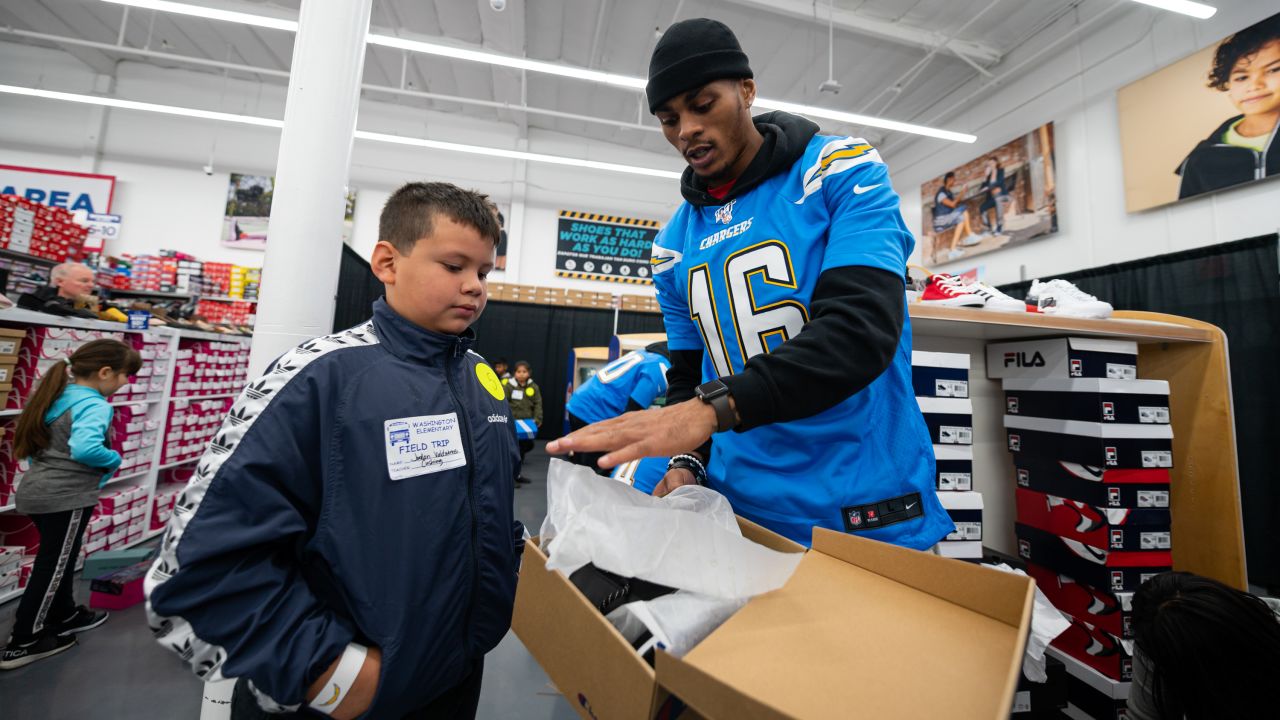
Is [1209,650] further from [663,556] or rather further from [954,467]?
[663,556]

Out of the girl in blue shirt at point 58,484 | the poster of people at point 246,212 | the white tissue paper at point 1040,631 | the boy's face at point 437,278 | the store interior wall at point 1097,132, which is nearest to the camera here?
the white tissue paper at point 1040,631

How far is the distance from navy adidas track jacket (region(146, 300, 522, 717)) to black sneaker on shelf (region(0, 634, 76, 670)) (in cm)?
253

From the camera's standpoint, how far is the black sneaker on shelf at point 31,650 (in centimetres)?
202

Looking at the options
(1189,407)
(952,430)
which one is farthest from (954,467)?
(1189,407)

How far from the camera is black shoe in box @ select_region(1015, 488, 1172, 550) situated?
180 cm

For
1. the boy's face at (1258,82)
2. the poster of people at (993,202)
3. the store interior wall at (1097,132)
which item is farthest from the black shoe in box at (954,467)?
the poster of people at (993,202)

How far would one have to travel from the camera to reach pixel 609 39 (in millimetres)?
6309

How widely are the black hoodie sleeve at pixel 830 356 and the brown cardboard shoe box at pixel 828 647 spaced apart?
18 cm

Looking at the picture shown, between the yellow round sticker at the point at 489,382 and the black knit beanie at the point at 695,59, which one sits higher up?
the black knit beanie at the point at 695,59

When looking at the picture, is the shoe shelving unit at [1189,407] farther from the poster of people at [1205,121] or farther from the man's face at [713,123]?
the poster of people at [1205,121]

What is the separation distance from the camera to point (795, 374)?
2.11 feet

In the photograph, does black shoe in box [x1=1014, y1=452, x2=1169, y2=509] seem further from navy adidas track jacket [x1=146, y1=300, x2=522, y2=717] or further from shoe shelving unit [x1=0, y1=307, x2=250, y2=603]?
shoe shelving unit [x1=0, y1=307, x2=250, y2=603]

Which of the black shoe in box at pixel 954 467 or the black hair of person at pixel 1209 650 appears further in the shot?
the black shoe in box at pixel 954 467

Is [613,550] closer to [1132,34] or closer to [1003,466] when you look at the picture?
[1003,466]
